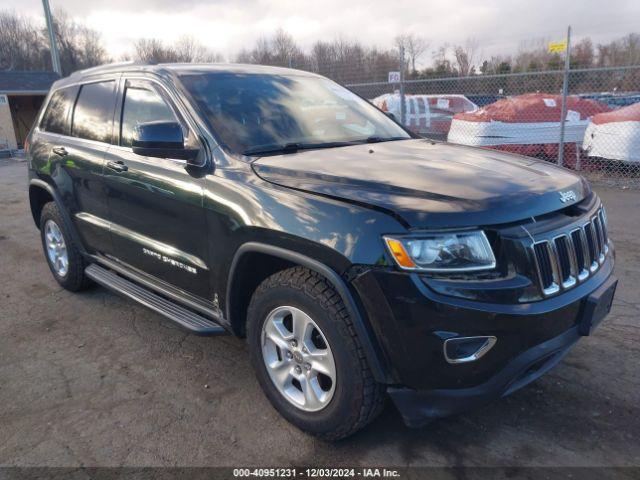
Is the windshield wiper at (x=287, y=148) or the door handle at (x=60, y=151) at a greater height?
the windshield wiper at (x=287, y=148)

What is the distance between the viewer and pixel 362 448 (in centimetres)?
265

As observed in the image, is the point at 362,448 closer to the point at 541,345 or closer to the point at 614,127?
the point at 541,345

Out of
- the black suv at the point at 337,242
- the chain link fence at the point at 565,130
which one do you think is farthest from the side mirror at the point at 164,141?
the chain link fence at the point at 565,130

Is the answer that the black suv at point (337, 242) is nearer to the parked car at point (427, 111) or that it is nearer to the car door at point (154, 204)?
the car door at point (154, 204)

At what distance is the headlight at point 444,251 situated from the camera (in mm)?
2221

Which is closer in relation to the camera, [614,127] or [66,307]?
[66,307]

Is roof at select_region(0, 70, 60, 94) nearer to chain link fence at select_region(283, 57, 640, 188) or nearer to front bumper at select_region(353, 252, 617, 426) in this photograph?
chain link fence at select_region(283, 57, 640, 188)

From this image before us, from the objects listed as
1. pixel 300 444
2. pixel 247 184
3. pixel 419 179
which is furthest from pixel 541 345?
pixel 247 184

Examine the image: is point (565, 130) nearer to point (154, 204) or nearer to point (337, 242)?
point (154, 204)

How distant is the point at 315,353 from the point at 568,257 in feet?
4.14

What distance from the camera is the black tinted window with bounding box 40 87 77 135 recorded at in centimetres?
459

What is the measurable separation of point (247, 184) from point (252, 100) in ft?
2.92

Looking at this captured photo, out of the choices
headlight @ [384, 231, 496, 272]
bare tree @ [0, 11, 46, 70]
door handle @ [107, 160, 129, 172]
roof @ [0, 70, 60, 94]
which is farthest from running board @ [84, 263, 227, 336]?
bare tree @ [0, 11, 46, 70]

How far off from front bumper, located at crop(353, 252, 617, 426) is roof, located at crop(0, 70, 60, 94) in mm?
24216
